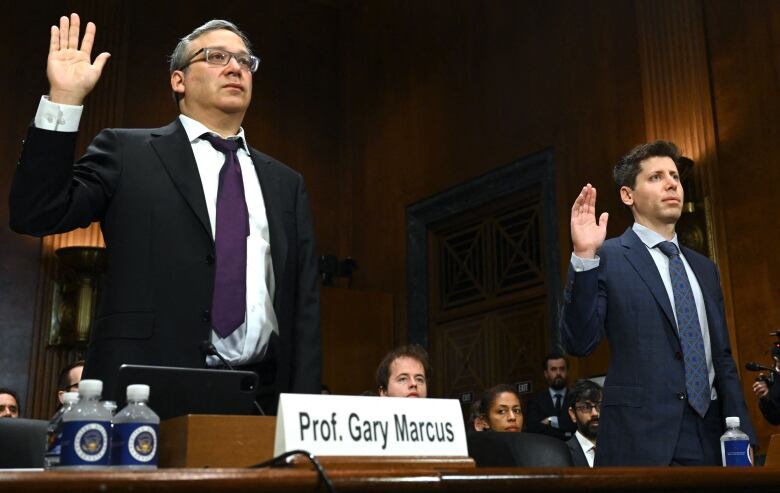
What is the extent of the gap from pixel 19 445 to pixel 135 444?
0.80 metres

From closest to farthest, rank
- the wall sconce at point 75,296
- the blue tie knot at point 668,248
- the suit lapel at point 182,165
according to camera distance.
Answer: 1. the suit lapel at point 182,165
2. the blue tie knot at point 668,248
3. the wall sconce at point 75,296

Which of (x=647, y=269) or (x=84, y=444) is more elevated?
(x=647, y=269)

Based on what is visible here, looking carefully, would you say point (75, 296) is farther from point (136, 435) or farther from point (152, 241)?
point (136, 435)

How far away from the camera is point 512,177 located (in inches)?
305

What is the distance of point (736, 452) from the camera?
222 cm

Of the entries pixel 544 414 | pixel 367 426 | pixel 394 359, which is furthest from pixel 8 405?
pixel 367 426

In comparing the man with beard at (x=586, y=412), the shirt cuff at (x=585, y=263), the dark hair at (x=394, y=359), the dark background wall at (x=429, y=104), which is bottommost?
the man with beard at (x=586, y=412)

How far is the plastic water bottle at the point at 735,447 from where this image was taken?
222 centimetres

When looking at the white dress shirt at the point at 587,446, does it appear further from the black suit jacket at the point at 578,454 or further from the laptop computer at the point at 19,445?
the laptop computer at the point at 19,445

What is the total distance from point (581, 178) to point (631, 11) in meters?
1.26

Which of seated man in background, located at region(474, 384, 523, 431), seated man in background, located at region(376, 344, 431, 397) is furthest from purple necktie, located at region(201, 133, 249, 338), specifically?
seated man in background, located at region(474, 384, 523, 431)

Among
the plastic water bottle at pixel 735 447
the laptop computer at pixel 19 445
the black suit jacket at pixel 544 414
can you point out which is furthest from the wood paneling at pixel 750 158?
the laptop computer at pixel 19 445

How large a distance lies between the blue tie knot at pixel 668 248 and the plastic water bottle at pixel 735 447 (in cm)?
60

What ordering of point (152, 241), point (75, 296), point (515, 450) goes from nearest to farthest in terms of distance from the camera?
point (152, 241) < point (515, 450) < point (75, 296)
